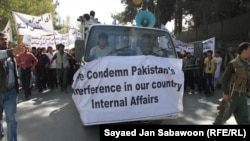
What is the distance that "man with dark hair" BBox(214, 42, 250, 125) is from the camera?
686 cm

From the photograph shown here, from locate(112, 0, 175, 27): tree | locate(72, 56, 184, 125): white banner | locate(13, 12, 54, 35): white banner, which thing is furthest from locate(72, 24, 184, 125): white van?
locate(112, 0, 175, 27): tree

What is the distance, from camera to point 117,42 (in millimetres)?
8742

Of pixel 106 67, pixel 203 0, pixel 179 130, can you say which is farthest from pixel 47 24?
pixel 179 130

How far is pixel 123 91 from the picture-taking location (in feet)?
25.7

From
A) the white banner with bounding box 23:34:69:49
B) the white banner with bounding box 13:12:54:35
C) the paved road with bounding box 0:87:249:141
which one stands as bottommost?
the paved road with bounding box 0:87:249:141

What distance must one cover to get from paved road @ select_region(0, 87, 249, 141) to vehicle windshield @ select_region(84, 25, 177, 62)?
1476 millimetres

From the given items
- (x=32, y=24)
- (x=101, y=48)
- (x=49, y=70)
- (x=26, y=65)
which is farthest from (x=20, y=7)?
(x=101, y=48)

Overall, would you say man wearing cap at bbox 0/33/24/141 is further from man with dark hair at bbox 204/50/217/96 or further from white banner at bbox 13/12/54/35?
white banner at bbox 13/12/54/35

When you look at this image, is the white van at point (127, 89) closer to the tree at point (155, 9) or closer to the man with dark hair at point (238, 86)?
the man with dark hair at point (238, 86)

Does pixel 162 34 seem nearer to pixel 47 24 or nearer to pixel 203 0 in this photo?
pixel 47 24

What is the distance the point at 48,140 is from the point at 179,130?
116 inches

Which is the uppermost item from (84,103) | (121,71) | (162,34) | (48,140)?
(162,34)

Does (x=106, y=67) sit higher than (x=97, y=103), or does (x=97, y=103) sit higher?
(x=106, y=67)

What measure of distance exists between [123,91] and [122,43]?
4.23 ft
